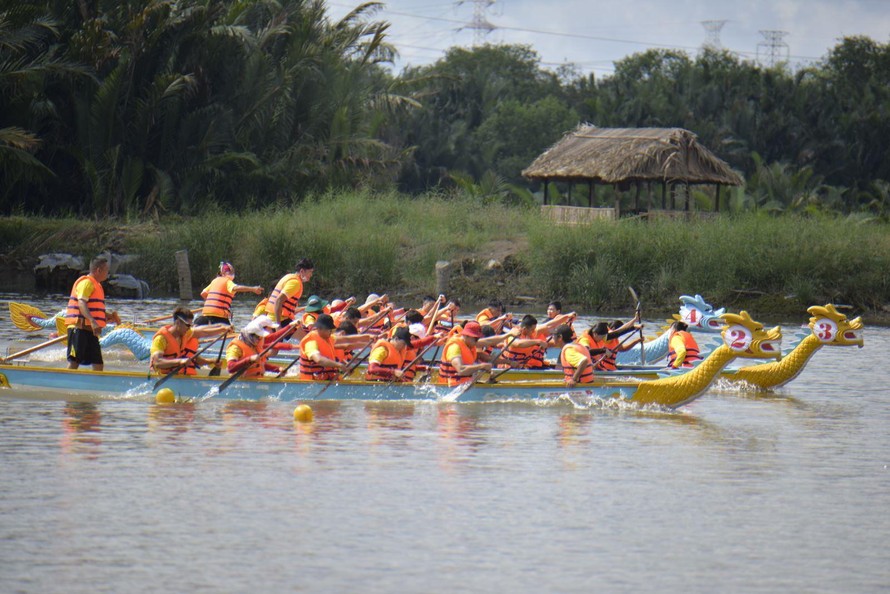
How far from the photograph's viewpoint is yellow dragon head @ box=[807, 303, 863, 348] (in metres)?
18.3

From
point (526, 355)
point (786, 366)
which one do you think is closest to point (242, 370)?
point (526, 355)

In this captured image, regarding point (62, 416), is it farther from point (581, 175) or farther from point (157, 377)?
point (581, 175)

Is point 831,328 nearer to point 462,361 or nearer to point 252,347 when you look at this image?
point 462,361

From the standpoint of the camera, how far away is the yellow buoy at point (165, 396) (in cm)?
1586

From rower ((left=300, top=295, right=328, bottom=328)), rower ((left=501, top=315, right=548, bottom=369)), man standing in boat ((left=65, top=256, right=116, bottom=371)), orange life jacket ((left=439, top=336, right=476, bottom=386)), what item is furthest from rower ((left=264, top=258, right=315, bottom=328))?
rower ((left=501, top=315, right=548, bottom=369))

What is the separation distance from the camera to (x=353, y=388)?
52.2 feet

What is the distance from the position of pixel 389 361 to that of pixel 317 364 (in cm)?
90

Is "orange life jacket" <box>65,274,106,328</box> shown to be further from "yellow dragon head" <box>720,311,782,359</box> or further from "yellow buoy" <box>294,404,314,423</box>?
"yellow dragon head" <box>720,311,782,359</box>

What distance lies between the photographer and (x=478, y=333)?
634 inches

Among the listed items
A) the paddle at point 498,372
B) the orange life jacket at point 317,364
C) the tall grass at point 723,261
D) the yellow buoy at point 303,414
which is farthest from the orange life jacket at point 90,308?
the tall grass at point 723,261

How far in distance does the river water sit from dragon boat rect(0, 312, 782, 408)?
0.66 feet

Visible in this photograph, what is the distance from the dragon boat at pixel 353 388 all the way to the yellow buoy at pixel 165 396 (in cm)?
6

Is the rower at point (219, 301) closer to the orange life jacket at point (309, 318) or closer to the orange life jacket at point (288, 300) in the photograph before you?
the orange life jacket at point (288, 300)

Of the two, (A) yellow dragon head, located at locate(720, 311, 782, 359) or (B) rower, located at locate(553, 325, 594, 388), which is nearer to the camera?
(B) rower, located at locate(553, 325, 594, 388)
